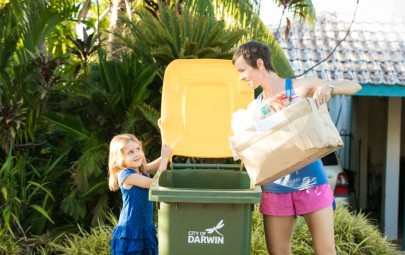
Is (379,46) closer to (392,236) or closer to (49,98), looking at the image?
(392,236)

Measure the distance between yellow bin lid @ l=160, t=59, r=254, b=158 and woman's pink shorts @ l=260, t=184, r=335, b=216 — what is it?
1.30 metres

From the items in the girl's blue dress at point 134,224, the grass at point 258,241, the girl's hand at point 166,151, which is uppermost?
the girl's hand at point 166,151

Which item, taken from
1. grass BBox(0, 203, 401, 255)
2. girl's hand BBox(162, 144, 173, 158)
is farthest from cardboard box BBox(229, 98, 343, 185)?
grass BBox(0, 203, 401, 255)

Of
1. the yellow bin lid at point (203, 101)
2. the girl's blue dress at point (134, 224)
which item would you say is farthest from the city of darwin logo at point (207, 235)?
the yellow bin lid at point (203, 101)

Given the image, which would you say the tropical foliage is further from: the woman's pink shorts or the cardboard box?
the cardboard box

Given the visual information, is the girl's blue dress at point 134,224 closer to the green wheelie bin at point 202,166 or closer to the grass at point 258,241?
the green wheelie bin at point 202,166

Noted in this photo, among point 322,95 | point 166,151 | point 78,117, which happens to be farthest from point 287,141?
point 78,117

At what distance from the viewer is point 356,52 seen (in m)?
11.0

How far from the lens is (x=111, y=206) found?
742 cm

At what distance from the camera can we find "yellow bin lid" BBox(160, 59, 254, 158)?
227 inches

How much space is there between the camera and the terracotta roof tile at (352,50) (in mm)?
10000

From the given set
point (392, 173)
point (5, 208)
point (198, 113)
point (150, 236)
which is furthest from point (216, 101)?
point (392, 173)

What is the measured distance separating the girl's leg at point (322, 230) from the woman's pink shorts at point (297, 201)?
0.04 m

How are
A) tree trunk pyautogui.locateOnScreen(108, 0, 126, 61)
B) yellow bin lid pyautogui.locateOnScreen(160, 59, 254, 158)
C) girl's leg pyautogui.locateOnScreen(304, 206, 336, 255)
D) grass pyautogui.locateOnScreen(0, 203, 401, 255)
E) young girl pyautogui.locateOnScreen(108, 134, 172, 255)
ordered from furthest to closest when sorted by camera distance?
tree trunk pyautogui.locateOnScreen(108, 0, 126, 61)
grass pyautogui.locateOnScreen(0, 203, 401, 255)
yellow bin lid pyautogui.locateOnScreen(160, 59, 254, 158)
young girl pyautogui.locateOnScreen(108, 134, 172, 255)
girl's leg pyautogui.locateOnScreen(304, 206, 336, 255)
